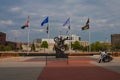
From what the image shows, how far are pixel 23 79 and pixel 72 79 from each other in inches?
108

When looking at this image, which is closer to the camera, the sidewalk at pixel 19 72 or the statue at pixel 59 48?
the sidewalk at pixel 19 72

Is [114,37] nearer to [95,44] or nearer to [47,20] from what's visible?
[95,44]

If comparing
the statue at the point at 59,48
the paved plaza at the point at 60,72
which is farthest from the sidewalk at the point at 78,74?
the statue at the point at 59,48

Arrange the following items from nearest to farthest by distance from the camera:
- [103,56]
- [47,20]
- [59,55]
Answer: [103,56] → [59,55] → [47,20]

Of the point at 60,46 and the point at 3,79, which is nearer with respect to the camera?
the point at 3,79

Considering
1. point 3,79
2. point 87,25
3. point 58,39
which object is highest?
point 87,25

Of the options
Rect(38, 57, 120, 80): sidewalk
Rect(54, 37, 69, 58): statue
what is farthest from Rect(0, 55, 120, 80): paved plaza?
Rect(54, 37, 69, 58): statue

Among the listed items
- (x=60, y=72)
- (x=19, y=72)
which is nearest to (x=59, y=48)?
(x=60, y=72)

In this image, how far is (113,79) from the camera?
50.1 feet

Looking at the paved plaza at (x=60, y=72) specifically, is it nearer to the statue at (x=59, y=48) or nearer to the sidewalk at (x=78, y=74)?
the sidewalk at (x=78, y=74)

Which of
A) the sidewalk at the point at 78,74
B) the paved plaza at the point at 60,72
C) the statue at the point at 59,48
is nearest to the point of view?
the sidewalk at the point at 78,74

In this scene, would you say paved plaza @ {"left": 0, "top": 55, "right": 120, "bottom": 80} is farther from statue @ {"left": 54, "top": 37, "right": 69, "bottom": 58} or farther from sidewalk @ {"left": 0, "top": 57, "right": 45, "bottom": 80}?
statue @ {"left": 54, "top": 37, "right": 69, "bottom": 58}

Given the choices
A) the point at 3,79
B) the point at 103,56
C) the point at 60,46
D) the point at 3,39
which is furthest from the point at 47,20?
the point at 3,39

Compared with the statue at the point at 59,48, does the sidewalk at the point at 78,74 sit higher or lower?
lower
